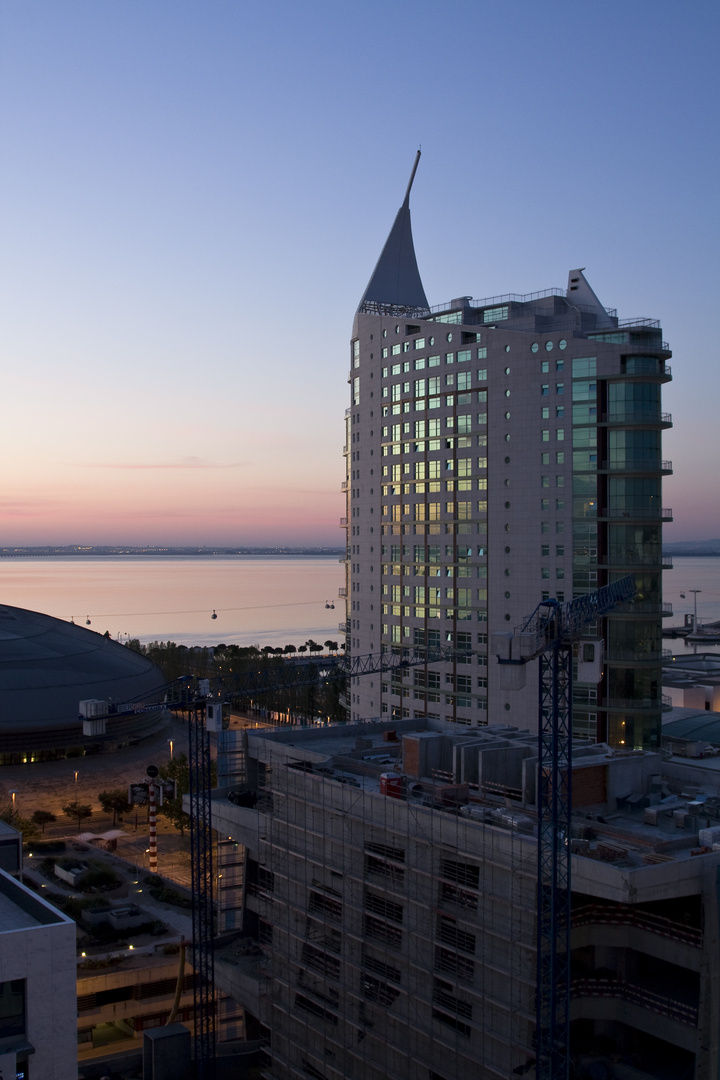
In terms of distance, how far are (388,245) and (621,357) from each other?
26913 millimetres

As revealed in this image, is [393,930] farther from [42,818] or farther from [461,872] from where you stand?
[42,818]

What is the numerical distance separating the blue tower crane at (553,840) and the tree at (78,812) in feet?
116

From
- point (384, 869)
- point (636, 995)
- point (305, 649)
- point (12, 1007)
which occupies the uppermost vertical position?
point (12, 1007)

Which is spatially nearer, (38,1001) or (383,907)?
(38,1001)

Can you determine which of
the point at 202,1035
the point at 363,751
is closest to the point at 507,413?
the point at 363,751

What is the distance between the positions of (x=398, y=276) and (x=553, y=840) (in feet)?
181

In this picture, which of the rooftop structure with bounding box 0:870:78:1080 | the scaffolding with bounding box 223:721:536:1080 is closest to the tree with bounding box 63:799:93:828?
the scaffolding with bounding box 223:721:536:1080

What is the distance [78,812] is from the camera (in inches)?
2025

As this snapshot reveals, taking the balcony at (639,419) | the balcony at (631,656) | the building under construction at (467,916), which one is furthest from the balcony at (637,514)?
the building under construction at (467,916)

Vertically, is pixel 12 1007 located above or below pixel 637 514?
below

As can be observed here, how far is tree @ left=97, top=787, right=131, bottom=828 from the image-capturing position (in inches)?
2067

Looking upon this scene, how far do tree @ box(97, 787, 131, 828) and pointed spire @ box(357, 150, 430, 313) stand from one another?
35.7 meters

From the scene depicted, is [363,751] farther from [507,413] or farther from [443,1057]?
[507,413]

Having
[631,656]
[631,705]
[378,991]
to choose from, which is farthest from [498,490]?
[378,991]
